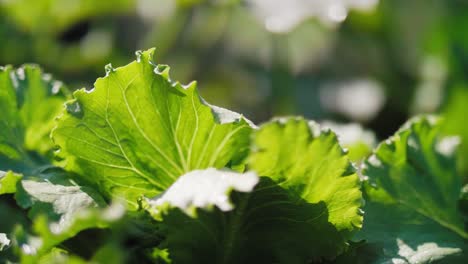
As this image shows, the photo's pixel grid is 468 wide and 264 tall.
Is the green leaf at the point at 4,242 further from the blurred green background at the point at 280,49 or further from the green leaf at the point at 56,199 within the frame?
the blurred green background at the point at 280,49

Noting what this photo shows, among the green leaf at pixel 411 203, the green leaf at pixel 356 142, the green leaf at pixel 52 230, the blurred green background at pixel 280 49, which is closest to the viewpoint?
the green leaf at pixel 52 230

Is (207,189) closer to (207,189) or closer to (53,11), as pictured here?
(207,189)

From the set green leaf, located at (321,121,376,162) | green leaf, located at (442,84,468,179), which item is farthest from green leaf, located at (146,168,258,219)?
green leaf, located at (442,84,468,179)

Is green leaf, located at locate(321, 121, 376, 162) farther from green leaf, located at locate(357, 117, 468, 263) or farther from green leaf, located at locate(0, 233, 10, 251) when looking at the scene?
green leaf, located at locate(0, 233, 10, 251)

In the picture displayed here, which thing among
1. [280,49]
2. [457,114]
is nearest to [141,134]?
[457,114]

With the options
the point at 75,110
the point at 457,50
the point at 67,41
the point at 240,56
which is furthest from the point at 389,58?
the point at 75,110

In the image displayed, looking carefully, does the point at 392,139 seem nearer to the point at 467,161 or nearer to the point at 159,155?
the point at 159,155

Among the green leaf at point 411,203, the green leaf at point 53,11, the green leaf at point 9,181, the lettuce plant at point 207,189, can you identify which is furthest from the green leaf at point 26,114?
the green leaf at point 53,11
